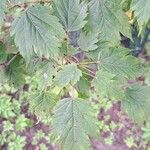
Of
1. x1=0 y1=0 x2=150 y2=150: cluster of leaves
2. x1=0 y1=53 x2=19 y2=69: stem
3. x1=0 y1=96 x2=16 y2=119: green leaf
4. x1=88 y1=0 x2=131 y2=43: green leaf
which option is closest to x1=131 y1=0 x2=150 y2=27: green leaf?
x1=0 y1=0 x2=150 y2=150: cluster of leaves

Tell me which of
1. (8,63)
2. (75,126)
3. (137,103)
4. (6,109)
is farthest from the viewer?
(6,109)

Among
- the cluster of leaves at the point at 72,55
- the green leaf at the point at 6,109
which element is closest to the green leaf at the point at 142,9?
the cluster of leaves at the point at 72,55

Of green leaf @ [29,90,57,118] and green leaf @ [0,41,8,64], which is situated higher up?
green leaf @ [0,41,8,64]

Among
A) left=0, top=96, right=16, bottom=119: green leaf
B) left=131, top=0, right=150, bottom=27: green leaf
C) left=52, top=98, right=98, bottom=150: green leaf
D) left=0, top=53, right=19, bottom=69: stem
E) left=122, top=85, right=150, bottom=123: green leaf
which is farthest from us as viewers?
left=0, top=96, right=16, bottom=119: green leaf

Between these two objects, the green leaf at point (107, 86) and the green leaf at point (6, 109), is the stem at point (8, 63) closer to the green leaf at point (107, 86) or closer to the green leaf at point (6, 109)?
the green leaf at point (107, 86)

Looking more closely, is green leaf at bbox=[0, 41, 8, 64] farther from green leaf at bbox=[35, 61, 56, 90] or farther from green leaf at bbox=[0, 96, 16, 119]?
green leaf at bbox=[0, 96, 16, 119]

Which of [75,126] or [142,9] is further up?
[142,9]

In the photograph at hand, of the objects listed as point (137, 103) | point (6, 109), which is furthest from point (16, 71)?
point (6, 109)

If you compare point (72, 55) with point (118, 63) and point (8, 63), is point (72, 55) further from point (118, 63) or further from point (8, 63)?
point (8, 63)
